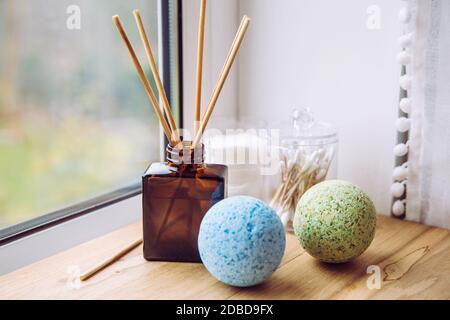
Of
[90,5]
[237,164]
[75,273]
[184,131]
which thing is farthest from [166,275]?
[90,5]

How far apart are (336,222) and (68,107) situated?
499 millimetres

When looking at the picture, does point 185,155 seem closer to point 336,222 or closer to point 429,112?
point 336,222

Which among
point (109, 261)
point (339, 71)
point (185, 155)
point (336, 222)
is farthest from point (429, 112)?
point (109, 261)

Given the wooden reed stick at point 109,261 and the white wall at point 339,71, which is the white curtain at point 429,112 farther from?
the wooden reed stick at point 109,261

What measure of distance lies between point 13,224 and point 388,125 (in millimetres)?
579

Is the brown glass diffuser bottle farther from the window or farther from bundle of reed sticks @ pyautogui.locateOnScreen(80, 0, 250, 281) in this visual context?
the window

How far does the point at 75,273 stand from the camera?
2.34 ft

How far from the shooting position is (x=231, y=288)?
68 centimetres

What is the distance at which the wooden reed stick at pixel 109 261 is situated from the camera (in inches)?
27.7

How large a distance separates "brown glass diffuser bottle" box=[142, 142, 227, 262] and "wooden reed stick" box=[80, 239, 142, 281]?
0.04 m

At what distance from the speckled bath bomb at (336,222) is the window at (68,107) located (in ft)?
1.28

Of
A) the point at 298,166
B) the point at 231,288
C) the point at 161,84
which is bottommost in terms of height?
the point at 231,288
